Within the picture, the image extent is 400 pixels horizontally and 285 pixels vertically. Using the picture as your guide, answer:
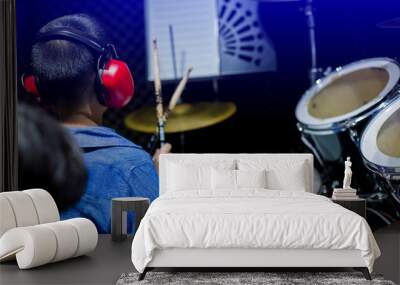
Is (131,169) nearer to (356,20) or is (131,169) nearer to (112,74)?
(112,74)

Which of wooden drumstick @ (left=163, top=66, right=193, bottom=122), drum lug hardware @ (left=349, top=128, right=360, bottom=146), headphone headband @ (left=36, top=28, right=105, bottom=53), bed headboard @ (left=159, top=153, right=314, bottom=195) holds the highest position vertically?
headphone headband @ (left=36, top=28, right=105, bottom=53)

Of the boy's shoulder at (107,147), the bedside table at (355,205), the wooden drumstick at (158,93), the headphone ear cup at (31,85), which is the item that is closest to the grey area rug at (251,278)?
the bedside table at (355,205)

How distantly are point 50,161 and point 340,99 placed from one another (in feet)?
10.5

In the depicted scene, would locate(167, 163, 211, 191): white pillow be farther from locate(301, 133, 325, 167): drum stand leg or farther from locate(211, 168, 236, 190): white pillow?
locate(301, 133, 325, 167): drum stand leg

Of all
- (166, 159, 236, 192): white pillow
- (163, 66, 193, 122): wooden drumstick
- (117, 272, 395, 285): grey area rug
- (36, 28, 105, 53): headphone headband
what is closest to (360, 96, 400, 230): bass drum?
(166, 159, 236, 192): white pillow

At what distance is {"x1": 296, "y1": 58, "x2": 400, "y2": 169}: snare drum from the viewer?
727 centimetres

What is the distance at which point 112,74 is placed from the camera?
7.55m

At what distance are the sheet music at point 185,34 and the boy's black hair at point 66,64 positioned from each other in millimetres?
598

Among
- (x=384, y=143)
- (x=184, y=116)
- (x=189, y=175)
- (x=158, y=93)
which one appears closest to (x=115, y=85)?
(x=158, y=93)

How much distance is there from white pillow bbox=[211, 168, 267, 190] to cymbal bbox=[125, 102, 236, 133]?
1.15 meters

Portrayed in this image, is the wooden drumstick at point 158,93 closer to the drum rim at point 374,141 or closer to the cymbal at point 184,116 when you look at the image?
the cymbal at point 184,116

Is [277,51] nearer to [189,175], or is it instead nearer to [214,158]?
[214,158]

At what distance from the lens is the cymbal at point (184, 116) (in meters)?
7.51

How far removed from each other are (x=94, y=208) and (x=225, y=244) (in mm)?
2993
